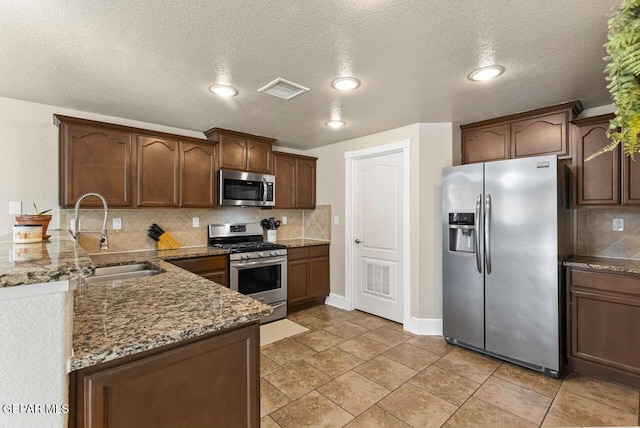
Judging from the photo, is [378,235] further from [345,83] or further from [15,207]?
[15,207]

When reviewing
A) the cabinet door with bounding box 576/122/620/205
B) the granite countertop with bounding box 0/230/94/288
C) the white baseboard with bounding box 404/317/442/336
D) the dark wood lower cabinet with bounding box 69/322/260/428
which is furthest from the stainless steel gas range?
the cabinet door with bounding box 576/122/620/205

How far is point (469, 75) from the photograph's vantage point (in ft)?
7.02

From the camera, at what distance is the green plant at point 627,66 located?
75 cm

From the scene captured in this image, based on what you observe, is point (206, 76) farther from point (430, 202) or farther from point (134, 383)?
point (430, 202)

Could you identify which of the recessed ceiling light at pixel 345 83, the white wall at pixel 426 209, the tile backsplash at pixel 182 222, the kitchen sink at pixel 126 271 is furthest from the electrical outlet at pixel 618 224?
the kitchen sink at pixel 126 271

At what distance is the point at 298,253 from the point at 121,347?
3.16 m

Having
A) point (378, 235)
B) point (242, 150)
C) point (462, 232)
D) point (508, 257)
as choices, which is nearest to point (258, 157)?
point (242, 150)

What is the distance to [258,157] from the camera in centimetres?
Answer: 385

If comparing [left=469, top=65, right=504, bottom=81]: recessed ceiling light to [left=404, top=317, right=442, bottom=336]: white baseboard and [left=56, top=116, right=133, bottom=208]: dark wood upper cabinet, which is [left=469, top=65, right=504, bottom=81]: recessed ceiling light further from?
[left=56, top=116, right=133, bottom=208]: dark wood upper cabinet

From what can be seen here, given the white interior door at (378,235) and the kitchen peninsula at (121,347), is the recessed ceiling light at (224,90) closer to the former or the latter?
the kitchen peninsula at (121,347)

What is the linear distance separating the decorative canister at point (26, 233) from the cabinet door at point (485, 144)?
3.42 m

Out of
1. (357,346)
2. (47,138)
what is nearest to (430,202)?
(357,346)

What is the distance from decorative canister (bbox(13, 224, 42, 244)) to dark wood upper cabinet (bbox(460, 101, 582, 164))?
11.2ft

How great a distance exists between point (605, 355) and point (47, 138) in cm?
500
